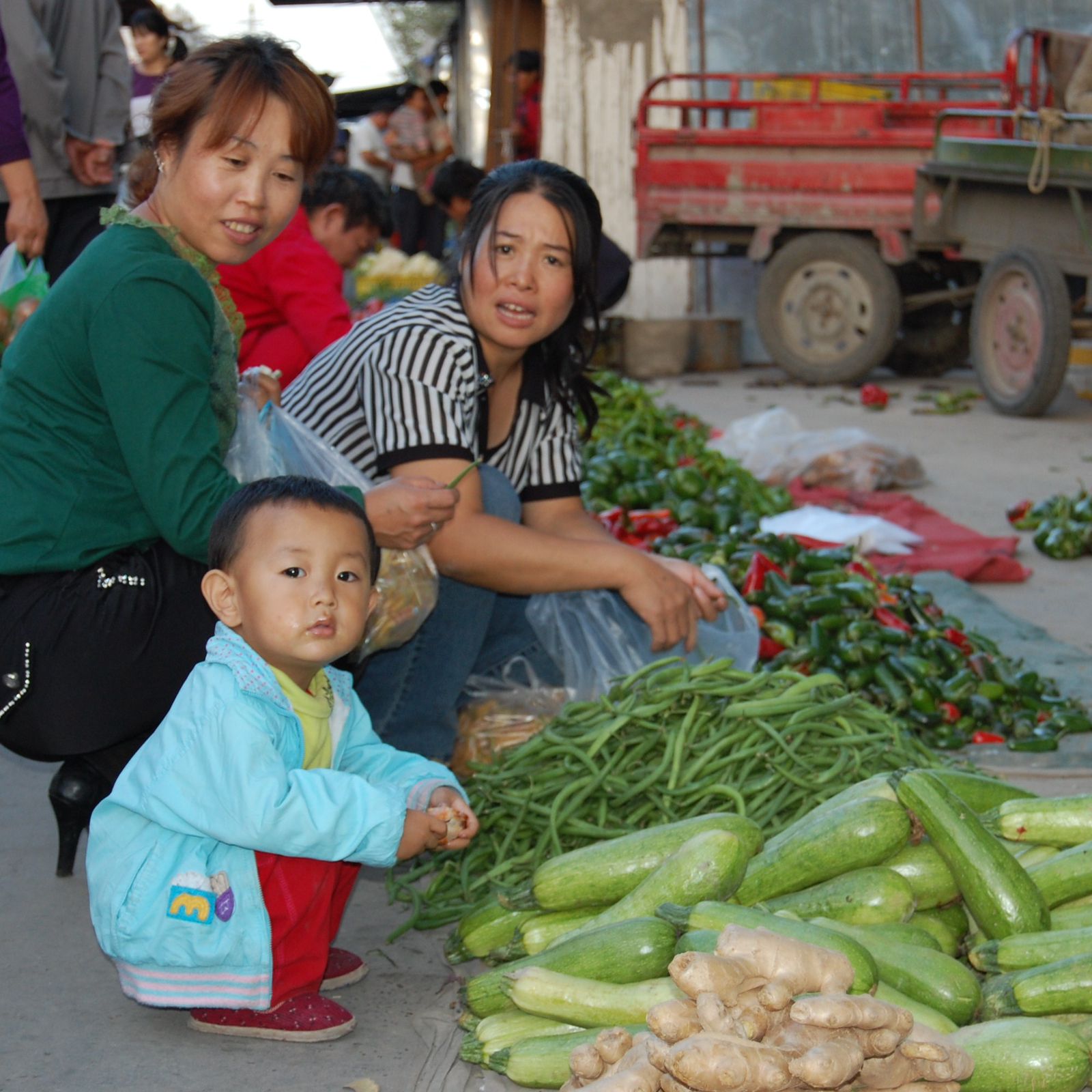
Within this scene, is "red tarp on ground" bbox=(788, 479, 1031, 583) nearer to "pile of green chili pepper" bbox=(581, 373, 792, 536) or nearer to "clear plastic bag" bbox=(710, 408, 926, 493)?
"clear plastic bag" bbox=(710, 408, 926, 493)

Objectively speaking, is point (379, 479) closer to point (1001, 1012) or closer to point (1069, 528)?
point (1001, 1012)

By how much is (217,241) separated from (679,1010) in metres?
1.80

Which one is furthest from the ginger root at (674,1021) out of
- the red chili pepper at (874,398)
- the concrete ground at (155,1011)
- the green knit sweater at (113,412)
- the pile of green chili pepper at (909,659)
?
the red chili pepper at (874,398)

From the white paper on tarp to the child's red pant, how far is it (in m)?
3.67

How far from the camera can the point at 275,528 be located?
245 centimetres

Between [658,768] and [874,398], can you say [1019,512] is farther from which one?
[658,768]

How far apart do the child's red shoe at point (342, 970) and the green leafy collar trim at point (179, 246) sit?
129cm

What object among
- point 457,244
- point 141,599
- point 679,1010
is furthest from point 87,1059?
point 457,244

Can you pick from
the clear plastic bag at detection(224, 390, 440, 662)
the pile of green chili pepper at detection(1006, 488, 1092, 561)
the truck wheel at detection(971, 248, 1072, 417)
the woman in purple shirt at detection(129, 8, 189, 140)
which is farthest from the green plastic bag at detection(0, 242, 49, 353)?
the truck wheel at detection(971, 248, 1072, 417)

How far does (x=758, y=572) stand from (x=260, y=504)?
2617 mm

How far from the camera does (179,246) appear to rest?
9.39ft

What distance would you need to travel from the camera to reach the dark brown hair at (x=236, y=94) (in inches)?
110

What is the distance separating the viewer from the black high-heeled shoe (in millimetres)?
3100

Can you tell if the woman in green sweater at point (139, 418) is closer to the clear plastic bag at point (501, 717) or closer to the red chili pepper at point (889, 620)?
the clear plastic bag at point (501, 717)
